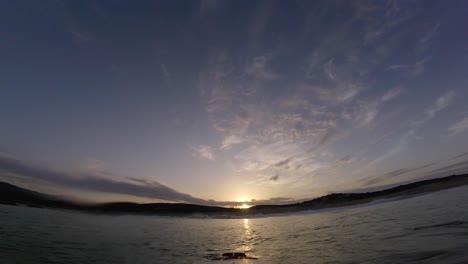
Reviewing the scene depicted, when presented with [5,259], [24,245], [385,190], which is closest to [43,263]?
[5,259]

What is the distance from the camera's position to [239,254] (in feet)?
56.6

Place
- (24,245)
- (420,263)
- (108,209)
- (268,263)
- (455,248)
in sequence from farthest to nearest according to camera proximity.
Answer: (108,209), (24,245), (268,263), (455,248), (420,263)

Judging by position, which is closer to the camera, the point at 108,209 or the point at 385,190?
the point at 108,209

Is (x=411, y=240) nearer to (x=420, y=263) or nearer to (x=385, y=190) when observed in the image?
(x=420, y=263)

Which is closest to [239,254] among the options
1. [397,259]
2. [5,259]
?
[397,259]

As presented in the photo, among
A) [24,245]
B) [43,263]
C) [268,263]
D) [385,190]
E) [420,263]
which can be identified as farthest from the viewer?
[385,190]

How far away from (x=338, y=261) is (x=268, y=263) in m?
3.60

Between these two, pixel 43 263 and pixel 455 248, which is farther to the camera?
pixel 43 263

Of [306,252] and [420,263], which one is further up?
[420,263]

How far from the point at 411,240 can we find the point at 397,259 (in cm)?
434

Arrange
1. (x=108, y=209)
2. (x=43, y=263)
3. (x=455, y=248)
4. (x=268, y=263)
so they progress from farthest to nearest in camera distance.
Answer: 1. (x=108, y=209)
2. (x=268, y=263)
3. (x=43, y=263)
4. (x=455, y=248)

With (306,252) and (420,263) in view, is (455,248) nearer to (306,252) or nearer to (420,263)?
(420,263)

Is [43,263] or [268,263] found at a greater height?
[43,263]

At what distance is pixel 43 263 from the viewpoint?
1193cm
